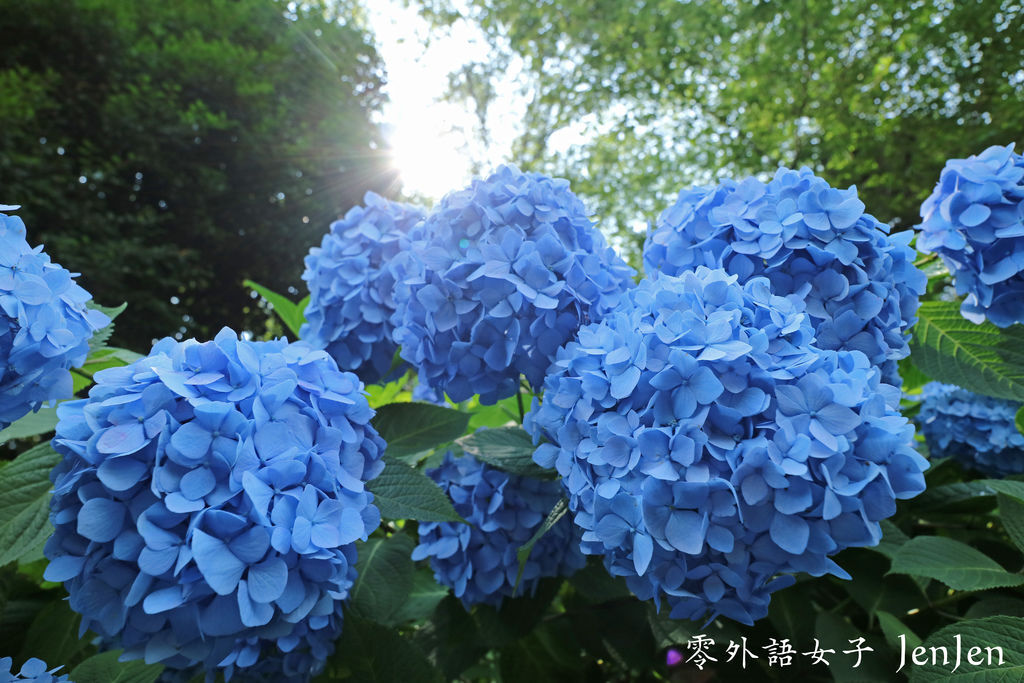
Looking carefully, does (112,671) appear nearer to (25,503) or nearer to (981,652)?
(25,503)

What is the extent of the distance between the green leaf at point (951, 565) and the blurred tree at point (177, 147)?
23.5ft

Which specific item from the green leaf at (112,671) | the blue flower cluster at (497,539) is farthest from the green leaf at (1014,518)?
the green leaf at (112,671)

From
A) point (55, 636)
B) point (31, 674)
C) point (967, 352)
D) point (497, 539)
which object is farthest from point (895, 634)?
point (55, 636)

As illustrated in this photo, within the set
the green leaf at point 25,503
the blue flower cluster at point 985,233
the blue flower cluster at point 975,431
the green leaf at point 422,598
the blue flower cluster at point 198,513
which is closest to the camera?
the blue flower cluster at point 198,513

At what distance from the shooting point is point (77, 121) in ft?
22.8

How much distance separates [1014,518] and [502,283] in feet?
2.39

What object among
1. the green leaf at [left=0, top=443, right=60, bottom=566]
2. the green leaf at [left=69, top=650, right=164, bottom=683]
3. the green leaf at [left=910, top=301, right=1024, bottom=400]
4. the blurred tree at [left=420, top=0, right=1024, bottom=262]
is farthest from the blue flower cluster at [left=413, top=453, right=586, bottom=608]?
the blurred tree at [left=420, top=0, right=1024, bottom=262]

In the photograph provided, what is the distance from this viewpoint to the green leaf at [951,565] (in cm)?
80

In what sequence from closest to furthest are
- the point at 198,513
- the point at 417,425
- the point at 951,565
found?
the point at 198,513
the point at 951,565
the point at 417,425

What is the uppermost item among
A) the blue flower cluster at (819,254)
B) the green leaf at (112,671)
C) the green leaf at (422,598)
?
the blue flower cluster at (819,254)

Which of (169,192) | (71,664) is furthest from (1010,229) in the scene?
(169,192)

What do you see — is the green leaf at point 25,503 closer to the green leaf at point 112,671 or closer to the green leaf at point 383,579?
the green leaf at point 112,671

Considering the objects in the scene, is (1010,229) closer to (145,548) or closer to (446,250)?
(446,250)

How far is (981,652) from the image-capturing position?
71 cm
